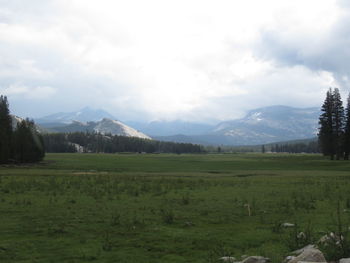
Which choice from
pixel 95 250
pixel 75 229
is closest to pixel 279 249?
pixel 95 250

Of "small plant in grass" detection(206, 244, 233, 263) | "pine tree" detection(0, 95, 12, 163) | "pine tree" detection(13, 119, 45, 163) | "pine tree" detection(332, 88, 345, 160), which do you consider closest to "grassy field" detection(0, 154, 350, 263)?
"small plant in grass" detection(206, 244, 233, 263)

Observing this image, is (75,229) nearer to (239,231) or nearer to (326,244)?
(239,231)

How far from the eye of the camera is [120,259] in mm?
13039

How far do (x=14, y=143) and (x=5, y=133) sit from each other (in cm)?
812

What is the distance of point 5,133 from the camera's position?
9962cm

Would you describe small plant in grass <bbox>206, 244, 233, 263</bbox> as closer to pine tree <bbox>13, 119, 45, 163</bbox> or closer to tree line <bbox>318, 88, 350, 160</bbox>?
tree line <bbox>318, 88, 350, 160</bbox>

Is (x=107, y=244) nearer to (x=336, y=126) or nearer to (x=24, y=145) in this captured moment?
(x=336, y=126)

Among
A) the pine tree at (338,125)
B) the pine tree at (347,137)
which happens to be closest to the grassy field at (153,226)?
the pine tree at (347,137)

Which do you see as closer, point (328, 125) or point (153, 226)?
point (153, 226)

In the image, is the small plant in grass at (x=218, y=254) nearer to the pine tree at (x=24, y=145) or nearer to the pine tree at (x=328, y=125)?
the pine tree at (x=328, y=125)

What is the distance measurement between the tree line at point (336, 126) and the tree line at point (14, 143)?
86.1m

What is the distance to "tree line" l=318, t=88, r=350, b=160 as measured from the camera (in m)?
93.6

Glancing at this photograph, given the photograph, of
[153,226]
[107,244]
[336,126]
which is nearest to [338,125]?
[336,126]

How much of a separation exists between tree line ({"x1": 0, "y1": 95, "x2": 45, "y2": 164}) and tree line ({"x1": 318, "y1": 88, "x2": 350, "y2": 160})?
86.1m
